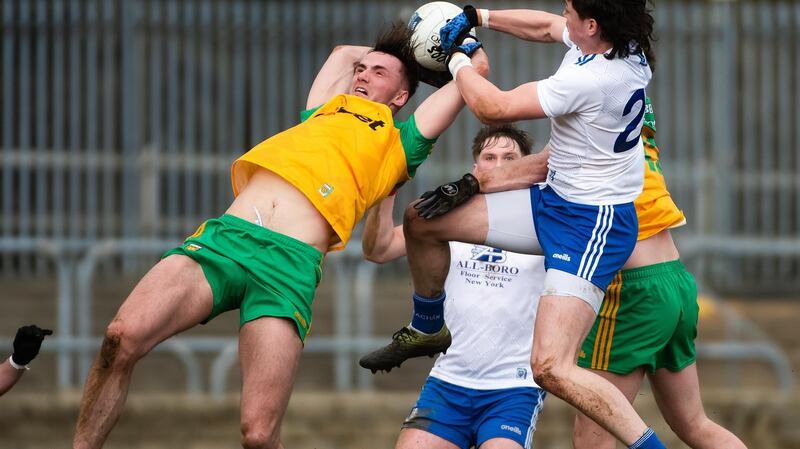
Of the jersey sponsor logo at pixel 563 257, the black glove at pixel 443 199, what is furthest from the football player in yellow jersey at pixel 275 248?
the jersey sponsor logo at pixel 563 257

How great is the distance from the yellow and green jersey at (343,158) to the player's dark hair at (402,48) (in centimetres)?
29

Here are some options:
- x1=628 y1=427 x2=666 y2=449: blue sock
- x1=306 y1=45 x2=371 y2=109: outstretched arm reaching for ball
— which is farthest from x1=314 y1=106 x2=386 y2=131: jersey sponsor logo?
x1=628 y1=427 x2=666 y2=449: blue sock

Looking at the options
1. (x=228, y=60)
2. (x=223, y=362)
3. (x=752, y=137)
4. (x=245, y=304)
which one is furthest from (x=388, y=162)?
(x=752, y=137)

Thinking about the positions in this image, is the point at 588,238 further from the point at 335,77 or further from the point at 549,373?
the point at 335,77

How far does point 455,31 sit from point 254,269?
147 cm

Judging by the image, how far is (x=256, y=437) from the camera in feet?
20.9

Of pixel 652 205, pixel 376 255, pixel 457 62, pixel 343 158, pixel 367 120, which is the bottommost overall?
pixel 376 255

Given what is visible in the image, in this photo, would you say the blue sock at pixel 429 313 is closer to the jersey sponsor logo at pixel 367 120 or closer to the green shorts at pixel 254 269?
the green shorts at pixel 254 269

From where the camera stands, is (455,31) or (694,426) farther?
(694,426)

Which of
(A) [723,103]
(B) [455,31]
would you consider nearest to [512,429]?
(B) [455,31]

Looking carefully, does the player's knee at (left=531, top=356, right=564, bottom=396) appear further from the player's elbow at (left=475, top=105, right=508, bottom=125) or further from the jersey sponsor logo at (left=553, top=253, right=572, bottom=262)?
the player's elbow at (left=475, top=105, right=508, bottom=125)

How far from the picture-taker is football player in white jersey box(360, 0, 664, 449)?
627 centimetres

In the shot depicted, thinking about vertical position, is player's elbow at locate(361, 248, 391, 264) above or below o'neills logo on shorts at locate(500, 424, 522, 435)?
above

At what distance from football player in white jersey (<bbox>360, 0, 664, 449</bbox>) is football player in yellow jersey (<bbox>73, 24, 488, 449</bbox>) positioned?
0.38 metres
